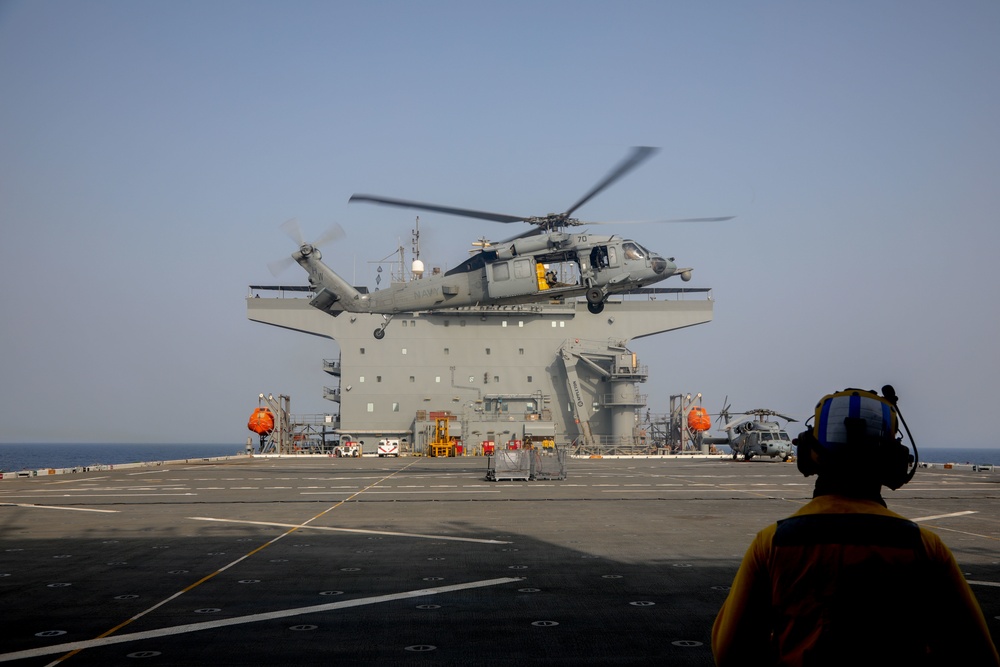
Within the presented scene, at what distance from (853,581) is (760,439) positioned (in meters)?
50.3

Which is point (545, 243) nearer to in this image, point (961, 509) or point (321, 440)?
point (961, 509)

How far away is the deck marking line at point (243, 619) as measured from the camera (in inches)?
296

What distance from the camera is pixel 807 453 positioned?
10.5ft

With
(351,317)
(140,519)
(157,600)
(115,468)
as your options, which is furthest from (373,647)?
(351,317)

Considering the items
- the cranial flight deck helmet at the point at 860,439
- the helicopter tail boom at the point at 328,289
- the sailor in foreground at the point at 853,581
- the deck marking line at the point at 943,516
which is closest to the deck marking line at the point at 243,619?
the sailor in foreground at the point at 853,581

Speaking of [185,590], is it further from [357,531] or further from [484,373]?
[484,373]

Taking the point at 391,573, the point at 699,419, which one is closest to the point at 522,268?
→ the point at 391,573

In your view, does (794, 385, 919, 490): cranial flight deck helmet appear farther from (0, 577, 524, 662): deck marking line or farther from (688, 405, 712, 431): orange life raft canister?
(688, 405, 712, 431): orange life raft canister

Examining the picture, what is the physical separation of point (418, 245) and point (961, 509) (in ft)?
164

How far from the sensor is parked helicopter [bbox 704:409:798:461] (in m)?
50.2

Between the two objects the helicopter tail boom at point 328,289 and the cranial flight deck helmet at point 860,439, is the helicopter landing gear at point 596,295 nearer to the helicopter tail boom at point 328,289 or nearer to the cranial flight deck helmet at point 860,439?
the helicopter tail boom at point 328,289

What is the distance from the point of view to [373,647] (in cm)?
766

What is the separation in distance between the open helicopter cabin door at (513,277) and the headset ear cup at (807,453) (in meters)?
25.6

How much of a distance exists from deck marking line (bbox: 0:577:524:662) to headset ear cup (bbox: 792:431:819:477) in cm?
687
